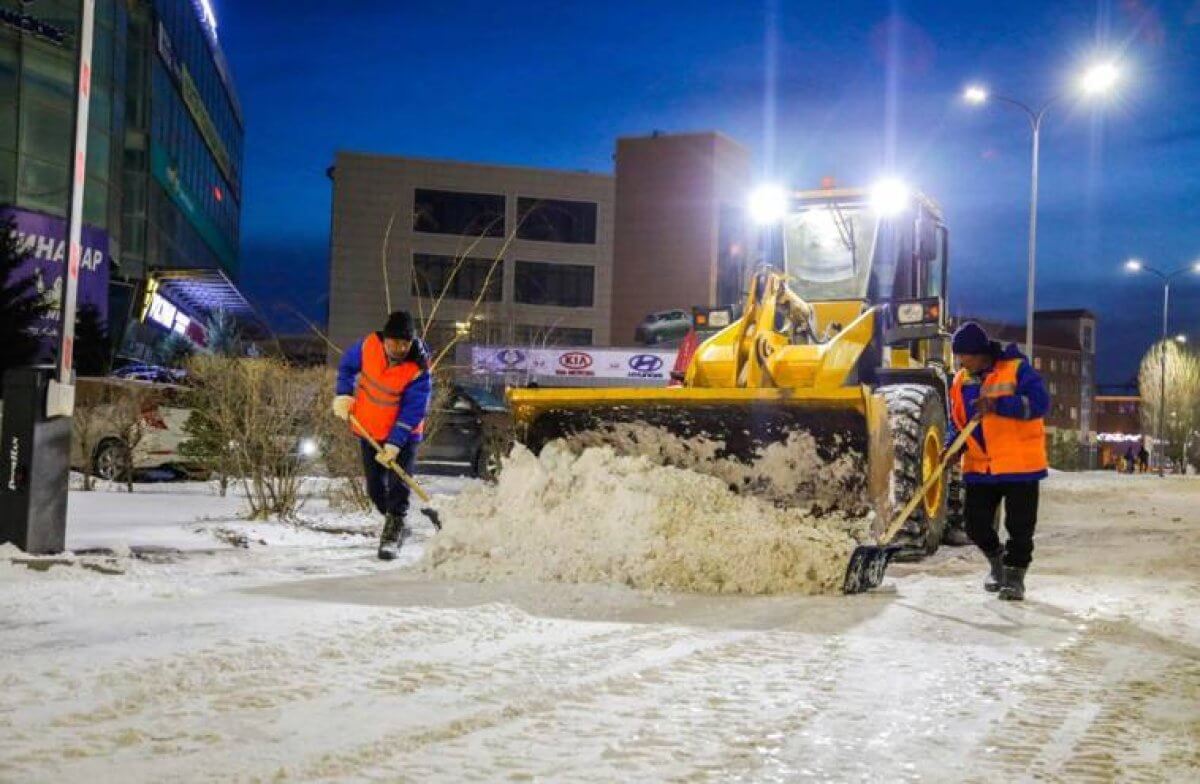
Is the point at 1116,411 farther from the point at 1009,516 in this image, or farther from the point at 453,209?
the point at 1009,516

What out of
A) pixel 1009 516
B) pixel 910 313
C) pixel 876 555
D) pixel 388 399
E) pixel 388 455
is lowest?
pixel 876 555

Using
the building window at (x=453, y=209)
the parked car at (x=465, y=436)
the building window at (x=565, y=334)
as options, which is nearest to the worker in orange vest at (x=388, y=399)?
the parked car at (x=465, y=436)

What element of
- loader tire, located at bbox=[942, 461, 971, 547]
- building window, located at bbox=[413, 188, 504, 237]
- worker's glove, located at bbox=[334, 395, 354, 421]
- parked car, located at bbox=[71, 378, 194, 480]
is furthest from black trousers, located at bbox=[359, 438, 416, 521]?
building window, located at bbox=[413, 188, 504, 237]

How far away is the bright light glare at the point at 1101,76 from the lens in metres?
23.6

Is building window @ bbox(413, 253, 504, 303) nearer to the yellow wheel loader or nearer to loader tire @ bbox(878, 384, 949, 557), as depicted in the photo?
the yellow wheel loader

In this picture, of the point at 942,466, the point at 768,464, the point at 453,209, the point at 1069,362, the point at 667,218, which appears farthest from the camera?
the point at 1069,362

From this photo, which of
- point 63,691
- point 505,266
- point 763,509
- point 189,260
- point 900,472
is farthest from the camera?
point 505,266

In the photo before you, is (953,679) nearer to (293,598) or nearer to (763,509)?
(763,509)

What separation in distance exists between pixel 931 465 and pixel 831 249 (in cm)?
225

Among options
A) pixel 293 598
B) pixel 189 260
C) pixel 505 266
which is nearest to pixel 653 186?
pixel 505 266

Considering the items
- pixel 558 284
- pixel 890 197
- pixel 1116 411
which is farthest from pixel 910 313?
pixel 1116 411

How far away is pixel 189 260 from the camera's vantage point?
4706 centimetres

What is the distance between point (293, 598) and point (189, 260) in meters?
44.5

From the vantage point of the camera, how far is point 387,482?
26.7ft
